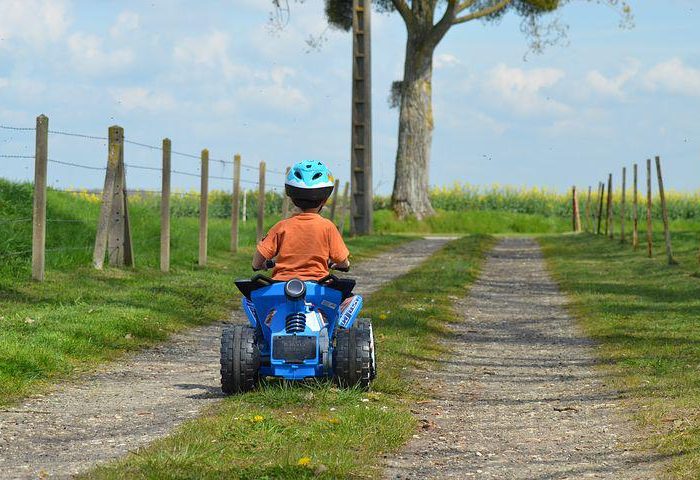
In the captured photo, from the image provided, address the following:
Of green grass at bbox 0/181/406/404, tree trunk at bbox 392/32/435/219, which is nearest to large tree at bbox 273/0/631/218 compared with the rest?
tree trunk at bbox 392/32/435/219

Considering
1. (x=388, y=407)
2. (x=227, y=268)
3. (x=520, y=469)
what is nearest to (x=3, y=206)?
(x=227, y=268)

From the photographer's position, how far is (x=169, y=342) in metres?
13.2

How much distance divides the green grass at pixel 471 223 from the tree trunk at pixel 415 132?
477 millimetres

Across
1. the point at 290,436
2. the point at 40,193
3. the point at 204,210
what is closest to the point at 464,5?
the point at 204,210

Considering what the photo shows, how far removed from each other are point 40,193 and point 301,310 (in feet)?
29.0

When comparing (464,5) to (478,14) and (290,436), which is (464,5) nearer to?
(478,14)

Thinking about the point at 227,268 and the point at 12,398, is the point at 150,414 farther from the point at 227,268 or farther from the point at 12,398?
the point at 227,268

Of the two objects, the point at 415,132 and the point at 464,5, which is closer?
the point at 464,5

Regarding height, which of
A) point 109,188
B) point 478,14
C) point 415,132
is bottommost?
point 109,188

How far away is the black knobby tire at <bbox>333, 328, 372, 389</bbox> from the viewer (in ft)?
29.1

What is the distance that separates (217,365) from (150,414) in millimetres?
2764

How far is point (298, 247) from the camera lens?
8.79 meters

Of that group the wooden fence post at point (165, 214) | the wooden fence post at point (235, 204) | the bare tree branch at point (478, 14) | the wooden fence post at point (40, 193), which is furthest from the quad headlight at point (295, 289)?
the bare tree branch at point (478, 14)

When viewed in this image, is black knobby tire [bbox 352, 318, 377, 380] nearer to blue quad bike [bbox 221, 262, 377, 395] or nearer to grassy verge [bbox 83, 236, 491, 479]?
blue quad bike [bbox 221, 262, 377, 395]
